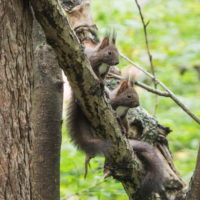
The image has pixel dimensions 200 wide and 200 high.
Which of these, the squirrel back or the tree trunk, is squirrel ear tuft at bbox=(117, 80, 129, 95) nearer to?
the squirrel back

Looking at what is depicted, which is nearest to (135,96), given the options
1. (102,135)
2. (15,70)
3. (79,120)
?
(79,120)

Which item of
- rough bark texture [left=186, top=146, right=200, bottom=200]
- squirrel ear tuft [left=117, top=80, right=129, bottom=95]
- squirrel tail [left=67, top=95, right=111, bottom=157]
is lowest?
rough bark texture [left=186, top=146, right=200, bottom=200]

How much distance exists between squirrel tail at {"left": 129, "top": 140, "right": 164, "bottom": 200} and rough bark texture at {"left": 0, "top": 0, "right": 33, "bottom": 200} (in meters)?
1.43

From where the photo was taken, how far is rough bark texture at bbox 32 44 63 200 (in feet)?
12.4

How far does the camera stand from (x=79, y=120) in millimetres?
4211

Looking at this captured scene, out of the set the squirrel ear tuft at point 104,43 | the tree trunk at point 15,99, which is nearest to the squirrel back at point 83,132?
the squirrel ear tuft at point 104,43

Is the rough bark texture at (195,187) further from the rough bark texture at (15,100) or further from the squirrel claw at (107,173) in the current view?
the rough bark texture at (15,100)

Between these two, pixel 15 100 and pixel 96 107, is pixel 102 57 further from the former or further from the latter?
pixel 15 100

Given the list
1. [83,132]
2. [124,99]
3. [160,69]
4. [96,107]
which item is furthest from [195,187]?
[160,69]

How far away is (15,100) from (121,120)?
1.78 metres

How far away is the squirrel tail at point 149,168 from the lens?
4.09m

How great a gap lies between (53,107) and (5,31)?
1.17 metres

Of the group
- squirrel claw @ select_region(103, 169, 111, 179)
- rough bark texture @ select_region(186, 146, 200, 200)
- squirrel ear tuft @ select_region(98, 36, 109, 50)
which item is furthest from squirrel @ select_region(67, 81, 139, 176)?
rough bark texture @ select_region(186, 146, 200, 200)

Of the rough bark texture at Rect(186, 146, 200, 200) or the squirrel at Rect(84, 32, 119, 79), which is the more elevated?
the squirrel at Rect(84, 32, 119, 79)
